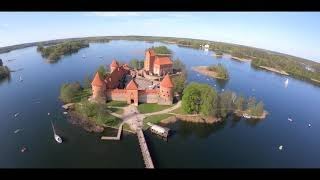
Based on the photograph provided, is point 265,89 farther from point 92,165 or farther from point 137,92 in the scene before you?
point 92,165

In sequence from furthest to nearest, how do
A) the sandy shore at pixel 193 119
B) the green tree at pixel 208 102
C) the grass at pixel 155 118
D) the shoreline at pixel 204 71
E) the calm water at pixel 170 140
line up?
1. the shoreline at pixel 204 71
2. the green tree at pixel 208 102
3. the sandy shore at pixel 193 119
4. the grass at pixel 155 118
5. the calm water at pixel 170 140

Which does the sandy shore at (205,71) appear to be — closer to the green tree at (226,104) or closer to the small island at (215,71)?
the small island at (215,71)

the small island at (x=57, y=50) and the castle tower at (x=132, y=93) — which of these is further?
the small island at (x=57, y=50)

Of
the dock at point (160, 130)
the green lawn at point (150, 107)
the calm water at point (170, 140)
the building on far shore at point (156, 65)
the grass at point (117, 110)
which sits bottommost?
the calm water at point (170, 140)

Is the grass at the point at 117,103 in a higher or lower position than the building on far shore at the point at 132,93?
lower

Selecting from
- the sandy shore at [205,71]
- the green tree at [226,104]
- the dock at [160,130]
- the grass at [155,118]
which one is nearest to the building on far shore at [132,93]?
the grass at [155,118]
